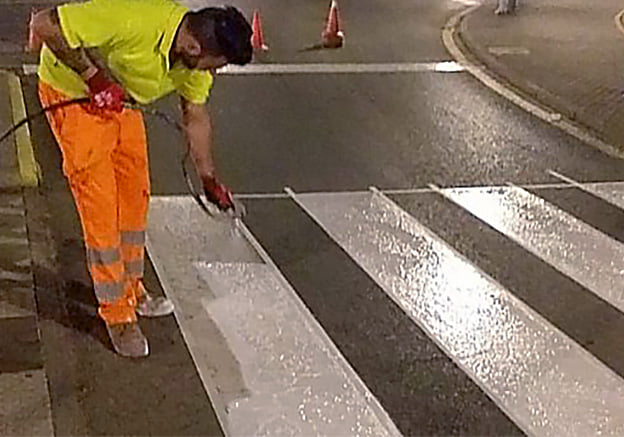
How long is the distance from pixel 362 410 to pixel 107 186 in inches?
59.4

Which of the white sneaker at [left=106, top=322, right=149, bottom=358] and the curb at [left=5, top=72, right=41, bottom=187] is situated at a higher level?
the white sneaker at [left=106, top=322, right=149, bottom=358]

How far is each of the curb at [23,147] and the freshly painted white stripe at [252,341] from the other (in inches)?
41.0

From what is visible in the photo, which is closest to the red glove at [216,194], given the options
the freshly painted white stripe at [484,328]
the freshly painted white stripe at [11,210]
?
the freshly painted white stripe at [484,328]

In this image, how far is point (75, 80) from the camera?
5293 millimetres

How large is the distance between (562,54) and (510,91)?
215 centimetres

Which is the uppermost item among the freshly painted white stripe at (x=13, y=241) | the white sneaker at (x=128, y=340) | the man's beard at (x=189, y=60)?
the man's beard at (x=189, y=60)

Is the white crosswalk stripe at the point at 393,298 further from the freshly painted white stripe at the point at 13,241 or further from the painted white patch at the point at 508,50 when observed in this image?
the painted white patch at the point at 508,50

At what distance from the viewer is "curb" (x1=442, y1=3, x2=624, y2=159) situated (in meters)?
10.6

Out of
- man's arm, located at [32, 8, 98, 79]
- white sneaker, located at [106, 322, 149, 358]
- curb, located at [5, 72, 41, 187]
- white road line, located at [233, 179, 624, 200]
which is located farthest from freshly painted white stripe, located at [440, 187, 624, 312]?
man's arm, located at [32, 8, 98, 79]

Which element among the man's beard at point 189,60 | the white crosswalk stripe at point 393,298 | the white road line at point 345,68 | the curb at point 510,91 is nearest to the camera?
the man's beard at point 189,60

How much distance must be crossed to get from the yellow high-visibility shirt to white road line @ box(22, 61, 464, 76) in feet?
25.1

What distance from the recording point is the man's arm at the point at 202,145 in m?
5.57

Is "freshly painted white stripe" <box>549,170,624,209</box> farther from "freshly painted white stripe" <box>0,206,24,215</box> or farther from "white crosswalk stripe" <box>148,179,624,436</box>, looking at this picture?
"freshly painted white stripe" <box>0,206,24,215</box>

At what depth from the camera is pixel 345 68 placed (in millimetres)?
13516
